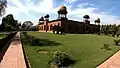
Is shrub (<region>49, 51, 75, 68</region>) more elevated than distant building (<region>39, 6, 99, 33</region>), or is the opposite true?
distant building (<region>39, 6, 99, 33</region>)

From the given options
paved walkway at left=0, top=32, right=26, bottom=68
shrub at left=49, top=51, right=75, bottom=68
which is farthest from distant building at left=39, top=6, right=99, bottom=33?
shrub at left=49, top=51, right=75, bottom=68

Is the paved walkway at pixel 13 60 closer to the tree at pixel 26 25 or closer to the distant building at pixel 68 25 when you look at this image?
the distant building at pixel 68 25

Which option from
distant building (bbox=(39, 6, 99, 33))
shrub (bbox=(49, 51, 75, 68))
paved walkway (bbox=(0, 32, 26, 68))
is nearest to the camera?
paved walkway (bbox=(0, 32, 26, 68))

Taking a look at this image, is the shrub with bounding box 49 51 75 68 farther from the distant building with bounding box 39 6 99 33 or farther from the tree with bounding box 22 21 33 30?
the tree with bounding box 22 21 33 30

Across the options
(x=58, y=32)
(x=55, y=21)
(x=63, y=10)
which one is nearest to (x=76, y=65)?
(x=58, y=32)

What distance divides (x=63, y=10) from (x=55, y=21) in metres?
6.80

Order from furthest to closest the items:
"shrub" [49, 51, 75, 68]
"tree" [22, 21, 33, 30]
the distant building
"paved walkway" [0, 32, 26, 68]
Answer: "tree" [22, 21, 33, 30], the distant building, "shrub" [49, 51, 75, 68], "paved walkway" [0, 32, 26, 68]

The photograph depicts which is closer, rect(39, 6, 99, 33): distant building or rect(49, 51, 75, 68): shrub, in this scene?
rect(49, 51, 75, 68): shrub

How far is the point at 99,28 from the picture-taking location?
75188 millimetres

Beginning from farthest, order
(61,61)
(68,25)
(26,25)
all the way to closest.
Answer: (26,25) → (68,25) → (61,61)

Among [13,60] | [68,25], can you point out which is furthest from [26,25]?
[13,60]

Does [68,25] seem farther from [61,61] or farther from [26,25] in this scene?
[26,25]

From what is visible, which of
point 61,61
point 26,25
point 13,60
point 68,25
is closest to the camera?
point 61,61

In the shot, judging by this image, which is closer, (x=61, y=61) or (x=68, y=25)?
(x=61, y=61)
